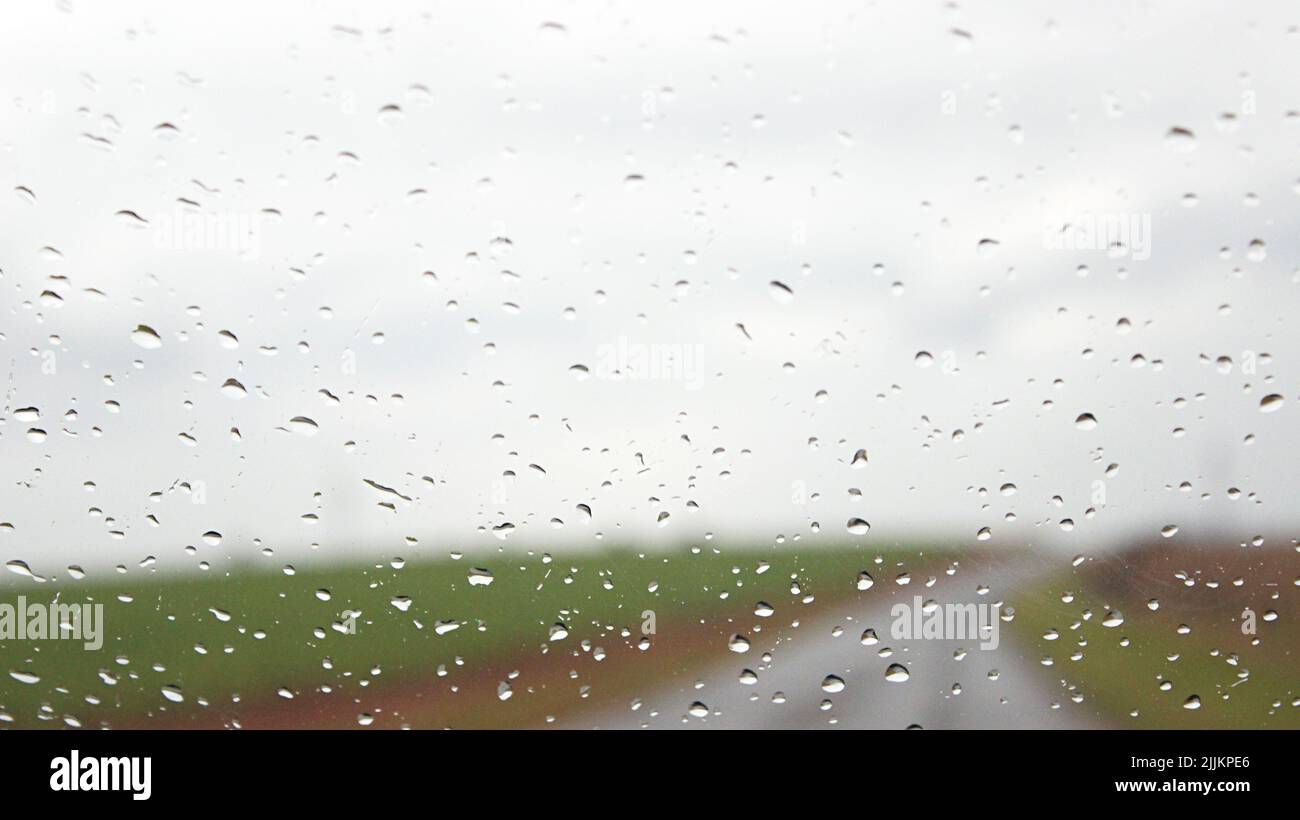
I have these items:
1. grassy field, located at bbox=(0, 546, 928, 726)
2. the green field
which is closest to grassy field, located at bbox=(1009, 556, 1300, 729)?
the green field

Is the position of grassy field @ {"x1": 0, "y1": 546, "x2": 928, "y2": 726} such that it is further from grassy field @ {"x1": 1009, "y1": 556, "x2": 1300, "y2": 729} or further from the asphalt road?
grassy field @ {"x1": 1009, "y1": 556, "x2": 1300, "y2": 729}

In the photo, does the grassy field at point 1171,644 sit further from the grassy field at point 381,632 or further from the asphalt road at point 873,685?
the grassy field at point 381,632

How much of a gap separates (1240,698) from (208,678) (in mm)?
2307

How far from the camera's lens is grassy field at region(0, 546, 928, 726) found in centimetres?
152

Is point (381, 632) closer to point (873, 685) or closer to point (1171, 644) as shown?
point (873, 685)

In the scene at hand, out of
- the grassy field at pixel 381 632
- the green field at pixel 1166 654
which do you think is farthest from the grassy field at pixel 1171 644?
the grassy field at pixel 381 632

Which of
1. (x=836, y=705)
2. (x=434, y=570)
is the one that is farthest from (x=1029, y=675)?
(x=434, y=570)

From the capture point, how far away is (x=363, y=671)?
1.56m

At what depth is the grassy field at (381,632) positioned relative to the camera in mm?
1523

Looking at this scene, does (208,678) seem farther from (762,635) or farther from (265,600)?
(762,635)
